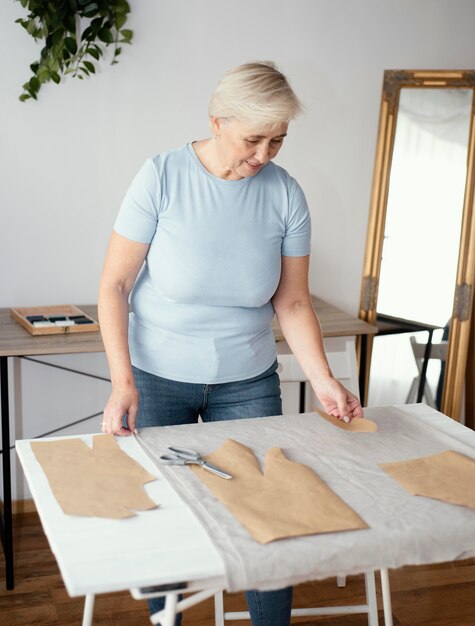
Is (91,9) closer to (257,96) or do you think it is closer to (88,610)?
(257,96)

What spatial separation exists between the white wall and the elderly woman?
1.17 metres

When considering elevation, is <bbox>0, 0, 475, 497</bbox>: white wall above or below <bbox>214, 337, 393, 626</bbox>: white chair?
above

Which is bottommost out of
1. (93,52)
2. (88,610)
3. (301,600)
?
(301,600)

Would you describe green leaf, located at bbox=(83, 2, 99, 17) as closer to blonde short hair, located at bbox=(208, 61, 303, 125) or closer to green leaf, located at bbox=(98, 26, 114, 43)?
green leaf, located at bbox=(98, 26, 114, 43)

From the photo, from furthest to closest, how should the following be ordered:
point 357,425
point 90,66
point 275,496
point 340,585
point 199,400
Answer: point 90,66 → point 340,585 → point 199,400 → point 357,425 → point 275,496

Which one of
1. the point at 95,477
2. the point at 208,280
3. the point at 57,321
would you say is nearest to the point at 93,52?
the point at 57,321

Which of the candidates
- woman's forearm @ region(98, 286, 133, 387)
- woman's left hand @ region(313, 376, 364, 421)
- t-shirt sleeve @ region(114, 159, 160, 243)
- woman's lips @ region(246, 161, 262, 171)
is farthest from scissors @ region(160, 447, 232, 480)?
woman's lips @ region(246, 161, 262, 171)

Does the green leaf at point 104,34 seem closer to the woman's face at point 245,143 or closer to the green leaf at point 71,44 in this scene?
the green leaf at point 71,44

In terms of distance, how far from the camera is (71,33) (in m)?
2.82

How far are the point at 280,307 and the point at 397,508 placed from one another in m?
0.70

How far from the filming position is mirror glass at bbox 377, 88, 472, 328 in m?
3.25

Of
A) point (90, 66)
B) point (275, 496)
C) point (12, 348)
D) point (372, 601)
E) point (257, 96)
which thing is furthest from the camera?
point (90, 66)

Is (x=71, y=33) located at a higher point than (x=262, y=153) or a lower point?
higher

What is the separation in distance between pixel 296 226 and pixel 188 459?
624mm
